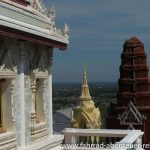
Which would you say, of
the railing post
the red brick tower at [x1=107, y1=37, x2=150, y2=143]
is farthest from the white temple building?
the red brick tower at [x1=107, y1=37, x2=150, y2=143]

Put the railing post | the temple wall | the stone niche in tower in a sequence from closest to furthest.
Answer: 1. the temple wall
2. the stone niche in tower
3. the railing post

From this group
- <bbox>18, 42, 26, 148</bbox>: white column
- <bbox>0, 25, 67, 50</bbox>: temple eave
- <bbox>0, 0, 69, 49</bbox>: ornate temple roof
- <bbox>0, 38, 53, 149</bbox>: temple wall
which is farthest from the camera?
<bbox>18, 42, 26, 148</bbox>: white column

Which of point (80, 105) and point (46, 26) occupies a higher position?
point (46, 26)

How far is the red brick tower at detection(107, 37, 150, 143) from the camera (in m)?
32.1

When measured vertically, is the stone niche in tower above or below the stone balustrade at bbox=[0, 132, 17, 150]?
above

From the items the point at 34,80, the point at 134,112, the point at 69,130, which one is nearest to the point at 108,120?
the point at 134,112

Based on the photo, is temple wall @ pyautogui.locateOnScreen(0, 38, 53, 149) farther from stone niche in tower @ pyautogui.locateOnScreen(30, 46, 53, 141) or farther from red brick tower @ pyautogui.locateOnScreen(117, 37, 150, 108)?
red brick tower @ pyautogui.locateOnScreen(117, 37, 150, 108)

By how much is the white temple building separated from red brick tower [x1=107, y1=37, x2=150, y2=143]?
2176 centimetres

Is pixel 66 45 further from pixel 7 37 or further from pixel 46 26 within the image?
pixel 7 37

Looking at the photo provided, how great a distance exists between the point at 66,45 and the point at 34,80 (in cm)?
158

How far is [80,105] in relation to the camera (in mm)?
30266

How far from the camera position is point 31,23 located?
9.01 m

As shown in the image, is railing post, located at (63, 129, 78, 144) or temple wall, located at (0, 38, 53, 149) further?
railing post, located at (63, 129, 78, 144)

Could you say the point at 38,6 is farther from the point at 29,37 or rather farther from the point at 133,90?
the point at 133,90
